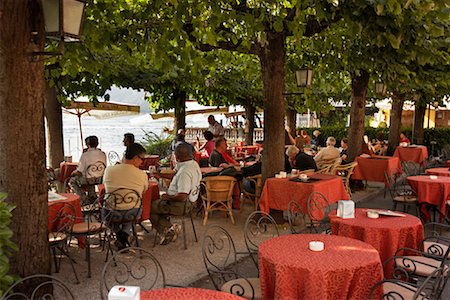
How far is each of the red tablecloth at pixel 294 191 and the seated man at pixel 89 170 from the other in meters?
3.12

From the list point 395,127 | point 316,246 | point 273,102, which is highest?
point 273,102

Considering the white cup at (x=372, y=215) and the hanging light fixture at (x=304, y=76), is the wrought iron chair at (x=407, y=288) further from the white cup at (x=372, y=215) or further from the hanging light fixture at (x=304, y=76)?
the hanging light fixture at (x=304, y=76)

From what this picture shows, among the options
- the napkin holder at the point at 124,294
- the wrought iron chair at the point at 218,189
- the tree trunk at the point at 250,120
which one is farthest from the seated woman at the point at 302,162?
the tree trunk at the point at 250,120

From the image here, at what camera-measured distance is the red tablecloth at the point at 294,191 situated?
7238 millimetres

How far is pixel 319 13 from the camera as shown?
19.2 feet

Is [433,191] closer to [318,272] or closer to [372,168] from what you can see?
[372,168]

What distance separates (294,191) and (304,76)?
8.12 ft

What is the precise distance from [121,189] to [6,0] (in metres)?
2.71

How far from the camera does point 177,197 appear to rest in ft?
21.7

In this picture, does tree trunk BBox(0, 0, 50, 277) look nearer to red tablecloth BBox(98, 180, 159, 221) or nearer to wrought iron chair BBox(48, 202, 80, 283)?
wrought iron chair BBox(48, 202, 80, 283)

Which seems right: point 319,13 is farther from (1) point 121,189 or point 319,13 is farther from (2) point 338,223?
(1) point 121,189

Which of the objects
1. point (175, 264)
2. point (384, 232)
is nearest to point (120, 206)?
point (175, 264)

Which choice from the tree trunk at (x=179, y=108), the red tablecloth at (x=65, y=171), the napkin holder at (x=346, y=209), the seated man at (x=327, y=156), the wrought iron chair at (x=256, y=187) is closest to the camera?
the napkin holder at (x=346, y=209)

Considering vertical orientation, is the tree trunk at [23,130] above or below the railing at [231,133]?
above
